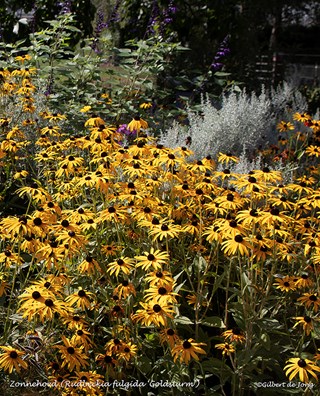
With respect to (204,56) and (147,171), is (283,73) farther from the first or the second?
(147,171)

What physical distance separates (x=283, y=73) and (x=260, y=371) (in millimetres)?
7252

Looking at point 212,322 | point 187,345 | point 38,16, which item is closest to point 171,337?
point 187,345

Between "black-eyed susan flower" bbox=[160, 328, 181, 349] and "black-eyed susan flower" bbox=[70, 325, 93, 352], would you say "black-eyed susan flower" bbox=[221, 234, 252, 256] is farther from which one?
"black-eyed susan flower" bbox=[70, 325, 93, 352]

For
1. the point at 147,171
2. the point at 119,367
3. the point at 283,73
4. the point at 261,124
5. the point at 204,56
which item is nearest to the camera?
the point at 119,367

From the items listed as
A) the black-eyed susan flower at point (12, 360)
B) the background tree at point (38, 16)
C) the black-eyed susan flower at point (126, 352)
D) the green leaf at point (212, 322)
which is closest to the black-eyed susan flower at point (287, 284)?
the green leaf at point (212, 322)

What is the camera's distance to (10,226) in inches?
89.9

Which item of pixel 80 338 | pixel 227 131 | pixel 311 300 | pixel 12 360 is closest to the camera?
pixel 12 360

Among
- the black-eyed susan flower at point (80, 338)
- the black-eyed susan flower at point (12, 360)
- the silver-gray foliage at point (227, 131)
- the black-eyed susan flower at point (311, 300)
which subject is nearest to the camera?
the black-eyed susan flower at point (12, 360)

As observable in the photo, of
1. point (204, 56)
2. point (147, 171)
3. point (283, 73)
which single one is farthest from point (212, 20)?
point (147, 171)

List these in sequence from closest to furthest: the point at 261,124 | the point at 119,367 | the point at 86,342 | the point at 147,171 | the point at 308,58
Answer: the point at 86,342 → the point at 119,367 → the point at 147,171 → the point at 261,124 → the point at 308,58

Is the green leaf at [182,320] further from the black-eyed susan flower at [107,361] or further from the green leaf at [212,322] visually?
the black-eyed susan flower at [107,361]

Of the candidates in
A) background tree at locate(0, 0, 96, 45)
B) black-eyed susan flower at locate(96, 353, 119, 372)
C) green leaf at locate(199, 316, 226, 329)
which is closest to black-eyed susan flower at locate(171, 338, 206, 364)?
black-eyed susan flower at locate(96, 353, 119, 372)

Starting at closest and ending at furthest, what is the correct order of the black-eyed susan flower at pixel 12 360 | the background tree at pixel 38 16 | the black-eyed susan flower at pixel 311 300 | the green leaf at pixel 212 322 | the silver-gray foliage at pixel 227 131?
the black-eyed susan flower at pixel 12 360 < the black-eyed susan flower at pixel 311 300 < the green leaf at pixel 212 322 < the silver-gray foliage at pixel 227 131 < the background tree at pixel 38 16

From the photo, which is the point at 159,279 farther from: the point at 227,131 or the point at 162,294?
the point at 227,131
